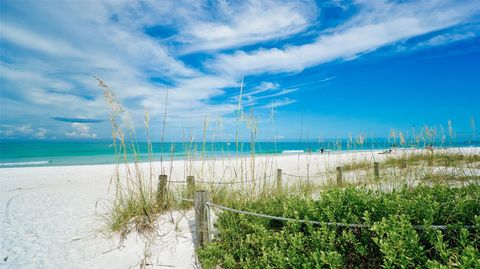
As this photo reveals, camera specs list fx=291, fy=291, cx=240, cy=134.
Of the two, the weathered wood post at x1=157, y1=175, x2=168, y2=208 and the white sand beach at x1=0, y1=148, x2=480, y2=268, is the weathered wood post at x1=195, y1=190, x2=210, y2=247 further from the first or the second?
the weathered wood post at x1=157, y1=175, x2=168, y2=208

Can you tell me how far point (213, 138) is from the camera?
4.71m

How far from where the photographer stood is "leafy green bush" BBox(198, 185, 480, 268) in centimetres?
177

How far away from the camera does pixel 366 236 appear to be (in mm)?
2131

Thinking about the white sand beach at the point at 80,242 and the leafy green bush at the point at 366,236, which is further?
the white sand beach at the point at 80,242

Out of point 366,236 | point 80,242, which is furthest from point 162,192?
point 366,236

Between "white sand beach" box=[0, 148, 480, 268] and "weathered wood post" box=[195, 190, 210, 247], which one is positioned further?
"white sand beach" box=[0, 148, 480, 268]

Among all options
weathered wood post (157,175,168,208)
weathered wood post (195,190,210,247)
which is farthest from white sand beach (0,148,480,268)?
weathered wood post (195,190,210,247)

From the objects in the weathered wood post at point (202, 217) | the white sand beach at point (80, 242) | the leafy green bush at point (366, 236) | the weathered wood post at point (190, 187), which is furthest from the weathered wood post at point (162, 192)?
the leafy green bush at point (366, 236)

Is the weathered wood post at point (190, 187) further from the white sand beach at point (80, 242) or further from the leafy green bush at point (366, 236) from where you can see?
the leafy green bush at point (366, 236)

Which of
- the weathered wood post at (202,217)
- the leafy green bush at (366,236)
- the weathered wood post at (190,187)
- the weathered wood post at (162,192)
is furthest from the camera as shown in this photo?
the weathered wood post at (190,187)

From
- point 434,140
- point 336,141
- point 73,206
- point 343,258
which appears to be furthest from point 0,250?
point 434,140

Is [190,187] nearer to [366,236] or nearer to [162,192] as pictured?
[162,192]

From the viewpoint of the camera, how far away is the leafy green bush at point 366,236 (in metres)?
1.77

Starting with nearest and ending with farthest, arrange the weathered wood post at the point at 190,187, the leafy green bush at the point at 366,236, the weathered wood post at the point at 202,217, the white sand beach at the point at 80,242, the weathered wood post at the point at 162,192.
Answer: the leafy green bush at the point at 366,236 < the weathered wood post at the point at 202,217 < the white sand beach at the point at 80,242 < the weathered wood post at the point at 162,192 < the weathered wood post at the point at 190,187
